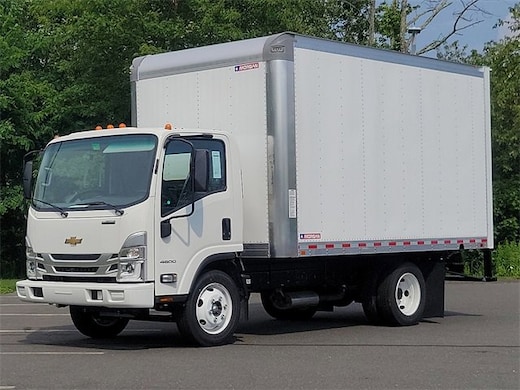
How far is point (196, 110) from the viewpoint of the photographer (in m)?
13.4

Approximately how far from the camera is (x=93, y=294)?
38.0ft

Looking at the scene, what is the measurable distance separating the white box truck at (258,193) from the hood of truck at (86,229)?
19 millimetres

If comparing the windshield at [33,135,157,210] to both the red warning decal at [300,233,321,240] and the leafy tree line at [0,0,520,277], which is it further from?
the leafy tree line at [0,0,520,277]

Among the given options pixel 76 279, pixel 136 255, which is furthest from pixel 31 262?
pixel 136 255

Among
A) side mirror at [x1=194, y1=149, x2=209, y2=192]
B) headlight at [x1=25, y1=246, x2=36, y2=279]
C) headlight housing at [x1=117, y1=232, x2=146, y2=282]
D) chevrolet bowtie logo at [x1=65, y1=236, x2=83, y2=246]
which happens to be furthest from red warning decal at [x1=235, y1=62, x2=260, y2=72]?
headlight at [x1=25, y1=246, x2=36, y2=279]

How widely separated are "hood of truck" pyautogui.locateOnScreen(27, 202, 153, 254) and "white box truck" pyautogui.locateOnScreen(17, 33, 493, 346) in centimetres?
2

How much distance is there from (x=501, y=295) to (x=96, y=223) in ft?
39.3

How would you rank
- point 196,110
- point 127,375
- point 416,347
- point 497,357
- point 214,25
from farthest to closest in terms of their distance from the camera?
1. point 214,25
2. point 196,110
3. point 416,347
4. point 497,357
5. point 127,375

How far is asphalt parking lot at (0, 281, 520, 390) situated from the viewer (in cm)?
962

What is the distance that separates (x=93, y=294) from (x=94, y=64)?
1729 cm

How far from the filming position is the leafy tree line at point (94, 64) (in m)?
26.9

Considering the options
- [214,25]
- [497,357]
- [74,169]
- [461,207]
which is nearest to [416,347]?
[497,357]

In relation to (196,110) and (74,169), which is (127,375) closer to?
(74,169)

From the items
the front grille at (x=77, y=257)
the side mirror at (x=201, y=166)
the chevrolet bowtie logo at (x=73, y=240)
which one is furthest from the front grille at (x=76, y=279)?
the side mirror at (x=201, y=166)
